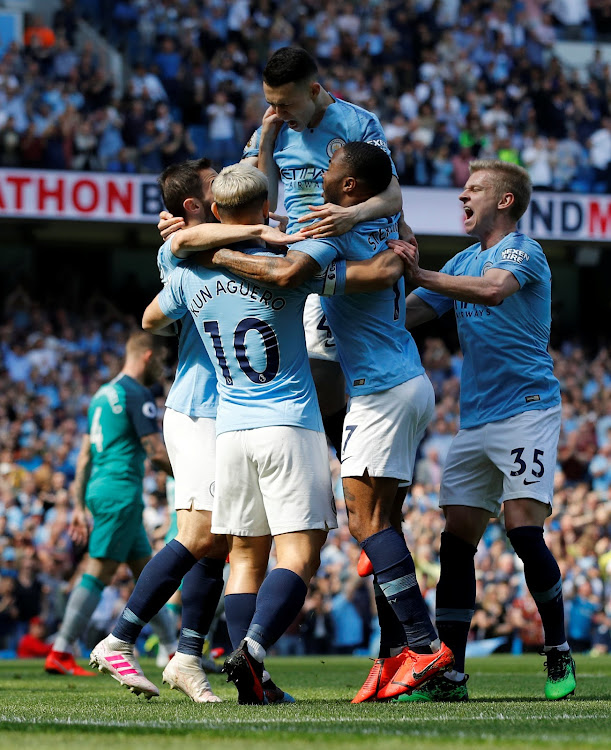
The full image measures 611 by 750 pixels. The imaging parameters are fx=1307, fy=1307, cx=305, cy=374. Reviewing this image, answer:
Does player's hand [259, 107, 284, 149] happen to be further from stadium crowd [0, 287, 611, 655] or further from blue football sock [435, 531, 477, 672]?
stadium crowd [0, 287, 611, 655]

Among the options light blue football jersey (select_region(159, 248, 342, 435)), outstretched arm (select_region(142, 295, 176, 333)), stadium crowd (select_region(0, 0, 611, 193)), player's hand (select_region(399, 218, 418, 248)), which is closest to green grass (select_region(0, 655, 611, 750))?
light blue football jersey (select_region(159, 248, 342, 435))

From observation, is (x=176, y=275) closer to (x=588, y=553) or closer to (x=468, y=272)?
(x=468, y=272)

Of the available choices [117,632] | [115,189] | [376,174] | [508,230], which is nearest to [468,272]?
[508,230]

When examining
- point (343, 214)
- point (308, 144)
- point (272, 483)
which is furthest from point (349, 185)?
point (272, 483)

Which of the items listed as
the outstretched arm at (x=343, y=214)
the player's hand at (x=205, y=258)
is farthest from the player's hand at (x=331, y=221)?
the player's hand at (x=205, y=258)

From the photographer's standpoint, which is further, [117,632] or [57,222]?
[57,222]

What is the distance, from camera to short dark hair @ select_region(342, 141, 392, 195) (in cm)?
591

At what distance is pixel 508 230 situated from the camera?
6.66m

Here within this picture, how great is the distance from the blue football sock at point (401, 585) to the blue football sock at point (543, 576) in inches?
26.4

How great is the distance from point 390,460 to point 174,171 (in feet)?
5.79

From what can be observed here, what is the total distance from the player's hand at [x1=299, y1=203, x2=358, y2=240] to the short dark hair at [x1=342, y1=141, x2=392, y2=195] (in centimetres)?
24

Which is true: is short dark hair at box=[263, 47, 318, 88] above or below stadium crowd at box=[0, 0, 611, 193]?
below

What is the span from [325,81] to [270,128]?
15.2 meters

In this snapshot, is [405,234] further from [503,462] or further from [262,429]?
[262,429]
